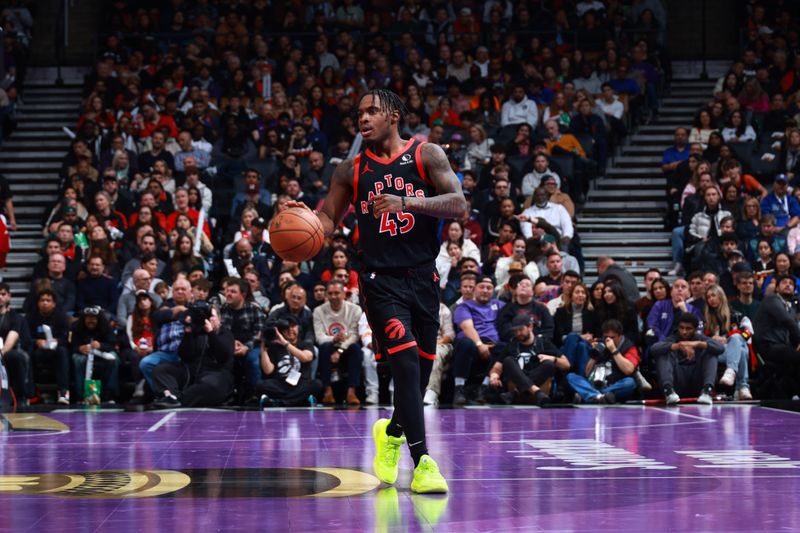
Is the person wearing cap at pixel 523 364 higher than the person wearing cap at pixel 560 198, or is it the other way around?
the person wearing cap at pixel 560 198

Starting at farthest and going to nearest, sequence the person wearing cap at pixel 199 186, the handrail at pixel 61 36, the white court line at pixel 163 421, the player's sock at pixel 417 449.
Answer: the handrail at pixel 61 36, the person wearing cap at pixel 199 186, the white court line at pixel 163 421, the player's sock at pixel 417 449

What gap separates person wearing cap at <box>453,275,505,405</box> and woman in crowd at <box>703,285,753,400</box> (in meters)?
2.23

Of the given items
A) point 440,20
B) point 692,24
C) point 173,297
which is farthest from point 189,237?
point 692,24

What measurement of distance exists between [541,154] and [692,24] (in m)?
7.58

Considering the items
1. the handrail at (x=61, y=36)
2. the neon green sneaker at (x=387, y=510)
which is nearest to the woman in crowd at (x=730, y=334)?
the neon green sneaker at (x=387, y=510)

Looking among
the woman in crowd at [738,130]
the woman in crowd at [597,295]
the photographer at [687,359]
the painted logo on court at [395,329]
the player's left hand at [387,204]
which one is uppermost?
the woman in crowd at [738,130]

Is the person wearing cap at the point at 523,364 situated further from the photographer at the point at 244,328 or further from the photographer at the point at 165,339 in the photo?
the photographer at the point at 165,339

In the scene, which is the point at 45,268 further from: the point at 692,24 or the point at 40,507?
the point at 692,24

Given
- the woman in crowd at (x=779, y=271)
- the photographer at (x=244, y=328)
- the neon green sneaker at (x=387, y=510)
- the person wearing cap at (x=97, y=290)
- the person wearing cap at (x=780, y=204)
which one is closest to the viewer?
the neon green sneaker at (x=387, y=510)

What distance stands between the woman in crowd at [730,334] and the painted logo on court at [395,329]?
7.38 meters

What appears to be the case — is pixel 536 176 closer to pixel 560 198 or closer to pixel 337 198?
pixel 560 198

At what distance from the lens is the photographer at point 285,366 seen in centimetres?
1248

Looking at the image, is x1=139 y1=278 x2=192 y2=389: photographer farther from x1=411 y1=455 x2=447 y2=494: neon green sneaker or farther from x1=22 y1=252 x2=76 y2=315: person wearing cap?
x1=411 y1=455 x2=447 y2=494: neon green sneaker

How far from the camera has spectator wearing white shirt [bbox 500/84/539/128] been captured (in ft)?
60.4
